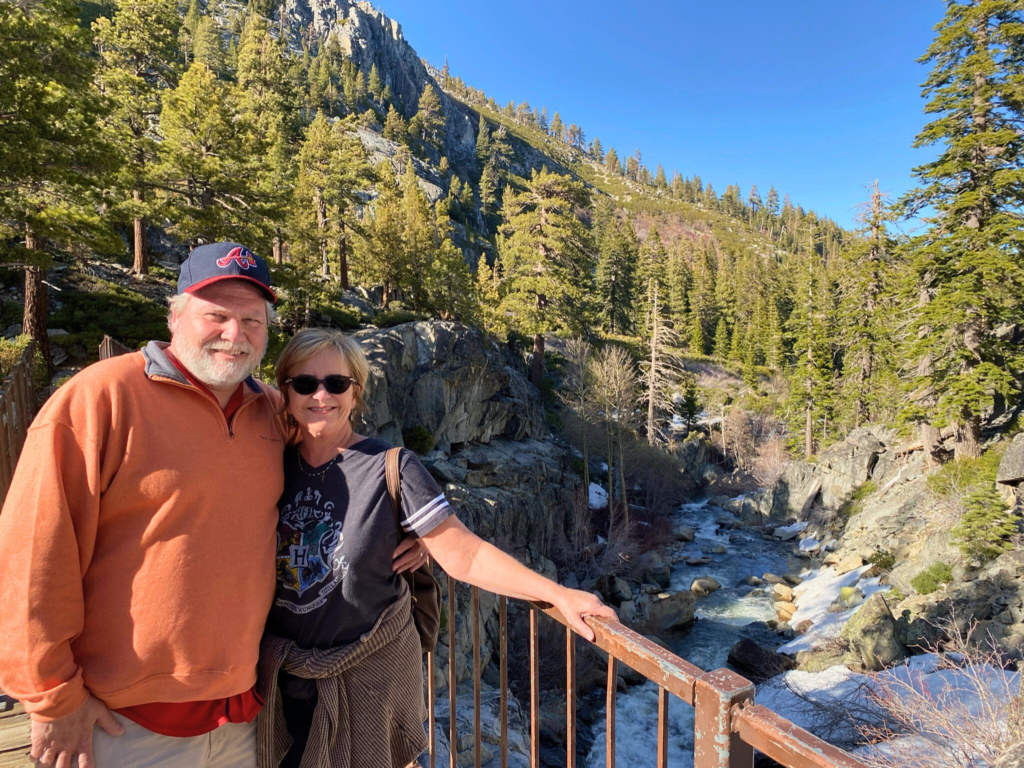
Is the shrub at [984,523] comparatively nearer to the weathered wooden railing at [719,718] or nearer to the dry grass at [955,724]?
the dry grass at [955,724]

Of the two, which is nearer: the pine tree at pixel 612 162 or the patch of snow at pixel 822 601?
the patch of snow at pixel 822 601

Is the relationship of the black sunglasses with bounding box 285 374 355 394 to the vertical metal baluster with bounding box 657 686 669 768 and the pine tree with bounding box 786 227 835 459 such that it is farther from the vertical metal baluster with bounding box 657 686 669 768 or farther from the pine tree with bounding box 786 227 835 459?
the pine tree with bounding box 786 227 835 459

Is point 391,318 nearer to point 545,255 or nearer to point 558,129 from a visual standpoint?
point 545,255

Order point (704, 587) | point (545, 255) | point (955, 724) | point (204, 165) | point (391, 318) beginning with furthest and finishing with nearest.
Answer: point (545, 255) → point (391, 318) → point (704, 587) → point (204, 165) → point (955, 724)

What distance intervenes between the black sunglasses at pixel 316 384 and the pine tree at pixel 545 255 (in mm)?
25627

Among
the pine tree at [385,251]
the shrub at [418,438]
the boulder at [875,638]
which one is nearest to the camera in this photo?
the boulder at [875,638]

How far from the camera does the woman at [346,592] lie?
6.04ft

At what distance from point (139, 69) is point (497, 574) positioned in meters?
27.9

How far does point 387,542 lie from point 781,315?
211ft

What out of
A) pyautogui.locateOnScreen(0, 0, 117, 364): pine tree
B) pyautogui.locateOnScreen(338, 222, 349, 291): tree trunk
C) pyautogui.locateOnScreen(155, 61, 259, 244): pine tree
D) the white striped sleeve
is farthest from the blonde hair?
pyautogui.locateOnScreen(338, 222, 349, 291): tree trunk

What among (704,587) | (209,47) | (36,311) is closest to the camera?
(36,311)

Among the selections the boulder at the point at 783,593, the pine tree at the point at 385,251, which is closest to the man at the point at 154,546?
the boulder at the point at 783,593

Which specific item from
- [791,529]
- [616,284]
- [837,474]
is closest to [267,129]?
[791,529]

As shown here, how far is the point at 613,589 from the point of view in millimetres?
18906
